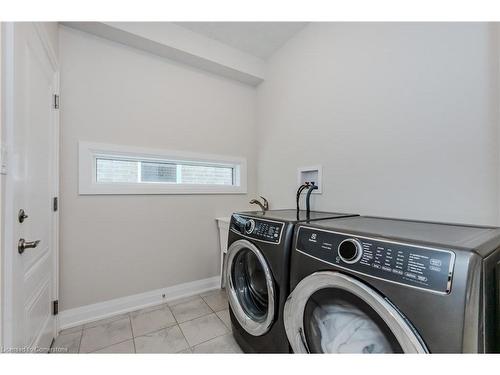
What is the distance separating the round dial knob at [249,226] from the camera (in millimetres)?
1303

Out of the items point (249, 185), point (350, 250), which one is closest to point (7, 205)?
point (350, 250)

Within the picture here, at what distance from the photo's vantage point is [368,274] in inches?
28.5

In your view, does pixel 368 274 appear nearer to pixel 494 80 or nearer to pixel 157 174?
pixel 494 80

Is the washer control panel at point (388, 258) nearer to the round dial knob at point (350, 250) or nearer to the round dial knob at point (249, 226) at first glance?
the round dial knob at point (350, 250)

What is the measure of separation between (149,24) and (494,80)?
2384mm

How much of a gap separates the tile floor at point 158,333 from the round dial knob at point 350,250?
42.8 inches

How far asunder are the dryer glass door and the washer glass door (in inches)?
10.2

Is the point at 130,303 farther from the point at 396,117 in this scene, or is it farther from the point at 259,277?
the point at 396,117

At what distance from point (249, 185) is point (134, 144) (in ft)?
4.24

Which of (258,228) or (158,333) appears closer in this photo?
(258,228)

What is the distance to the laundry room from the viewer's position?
0.77 m

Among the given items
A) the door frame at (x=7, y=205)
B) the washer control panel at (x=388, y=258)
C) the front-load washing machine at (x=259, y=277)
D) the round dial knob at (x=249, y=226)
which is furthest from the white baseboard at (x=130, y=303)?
the washer control panel at (x=388, y=258)

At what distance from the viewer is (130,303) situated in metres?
1.90

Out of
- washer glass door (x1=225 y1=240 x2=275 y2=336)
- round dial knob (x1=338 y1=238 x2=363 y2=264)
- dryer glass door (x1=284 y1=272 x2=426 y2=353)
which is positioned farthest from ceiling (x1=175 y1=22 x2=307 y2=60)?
dryer glass door (x1=284 y1=272 x2=426 y2=353)
